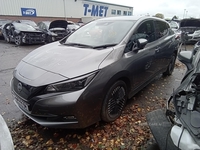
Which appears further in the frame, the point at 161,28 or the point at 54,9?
the point at 54,9

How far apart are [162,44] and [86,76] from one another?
2585mm

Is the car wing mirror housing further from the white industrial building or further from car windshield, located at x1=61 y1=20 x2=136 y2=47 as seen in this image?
the white industrial building

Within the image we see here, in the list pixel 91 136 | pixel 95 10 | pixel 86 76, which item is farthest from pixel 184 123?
pixel 95 10

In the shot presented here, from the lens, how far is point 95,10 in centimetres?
3500

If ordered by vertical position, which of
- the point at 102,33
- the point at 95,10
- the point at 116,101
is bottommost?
the point at 116,101

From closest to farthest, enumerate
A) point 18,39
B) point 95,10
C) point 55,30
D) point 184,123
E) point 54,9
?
1. point 184,123
2. point 18,39
3. point 55,30
4. point 54,9
5. point 95,10

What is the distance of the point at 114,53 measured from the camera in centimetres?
254

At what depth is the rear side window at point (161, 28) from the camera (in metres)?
3.90

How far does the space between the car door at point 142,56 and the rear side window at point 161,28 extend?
24 centimetres

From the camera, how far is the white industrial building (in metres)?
23.3

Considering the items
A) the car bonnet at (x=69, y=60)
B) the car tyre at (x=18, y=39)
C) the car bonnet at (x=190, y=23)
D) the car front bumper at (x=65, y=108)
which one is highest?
the car bonnet at (x=190, y=23)

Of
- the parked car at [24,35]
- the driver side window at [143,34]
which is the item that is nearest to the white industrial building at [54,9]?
the parked car at [24,35]

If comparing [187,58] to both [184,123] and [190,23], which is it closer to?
[184,123]

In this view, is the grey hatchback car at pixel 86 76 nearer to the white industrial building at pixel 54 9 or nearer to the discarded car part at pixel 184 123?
the discarded car part at pixel 184 123
